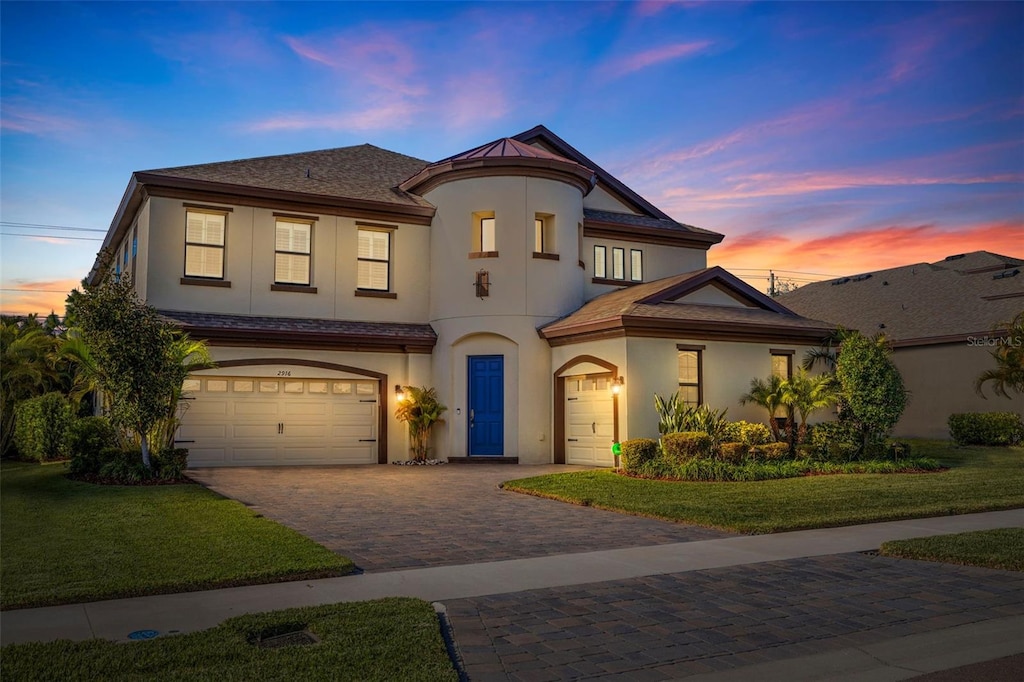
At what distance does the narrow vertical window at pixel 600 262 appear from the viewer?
26.0 meters

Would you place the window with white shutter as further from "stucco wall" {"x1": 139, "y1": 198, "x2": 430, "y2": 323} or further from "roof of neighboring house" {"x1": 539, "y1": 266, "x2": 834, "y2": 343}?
"roof of neighboring house" {"x1": 539, "y1": 266, "x2": 834, "y2": 343}

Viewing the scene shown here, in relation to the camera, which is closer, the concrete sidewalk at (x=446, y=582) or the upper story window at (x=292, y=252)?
the concrete sidewalk at (x=446, y=582)

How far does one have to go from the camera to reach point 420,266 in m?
24.6

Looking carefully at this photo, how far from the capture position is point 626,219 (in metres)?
27.1

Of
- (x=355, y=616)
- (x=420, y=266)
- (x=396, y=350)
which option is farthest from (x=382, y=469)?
(x=355, y=616)

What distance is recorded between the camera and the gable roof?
26253mm

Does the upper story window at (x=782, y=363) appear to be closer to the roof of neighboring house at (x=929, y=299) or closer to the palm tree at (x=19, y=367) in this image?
the roof of neighboring house at (x=929, y=299)

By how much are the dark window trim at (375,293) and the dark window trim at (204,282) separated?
363cm

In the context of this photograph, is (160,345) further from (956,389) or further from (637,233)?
(956,389)

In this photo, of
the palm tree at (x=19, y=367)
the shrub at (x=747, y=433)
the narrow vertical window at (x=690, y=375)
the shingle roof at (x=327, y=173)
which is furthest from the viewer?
the shingle roof at (x=327, y=173)

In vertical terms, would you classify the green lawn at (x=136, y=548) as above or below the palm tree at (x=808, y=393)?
below

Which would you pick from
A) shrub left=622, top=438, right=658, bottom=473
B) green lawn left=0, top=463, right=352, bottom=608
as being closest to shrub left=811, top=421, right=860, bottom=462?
shrub left=622, top=438, right=658, bottom=473

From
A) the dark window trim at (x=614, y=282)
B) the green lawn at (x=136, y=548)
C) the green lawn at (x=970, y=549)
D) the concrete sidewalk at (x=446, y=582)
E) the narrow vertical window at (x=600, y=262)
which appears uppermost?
the narrow vertical window at (x=600, y=262)

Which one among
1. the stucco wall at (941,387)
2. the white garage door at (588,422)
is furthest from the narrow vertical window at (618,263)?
the stucco wall at (941,387)
